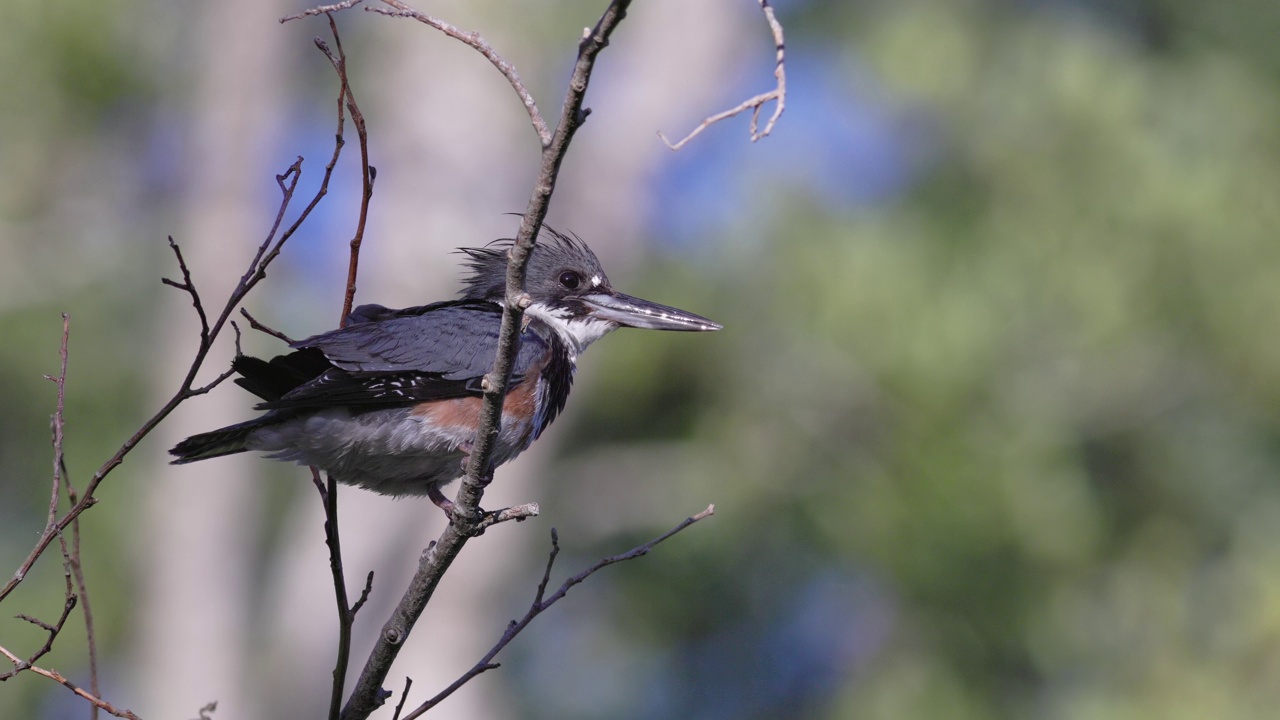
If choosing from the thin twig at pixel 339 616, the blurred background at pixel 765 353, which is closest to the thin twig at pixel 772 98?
the thin twig at pixel 339 616

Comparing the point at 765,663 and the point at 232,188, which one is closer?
the point at 232,188

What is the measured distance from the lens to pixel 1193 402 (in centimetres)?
845

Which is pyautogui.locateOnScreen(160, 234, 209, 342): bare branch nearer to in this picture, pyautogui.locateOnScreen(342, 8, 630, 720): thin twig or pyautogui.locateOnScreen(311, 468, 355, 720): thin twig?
pyautogui.locateOnScreen(311, 468, 355, 720): thin twig

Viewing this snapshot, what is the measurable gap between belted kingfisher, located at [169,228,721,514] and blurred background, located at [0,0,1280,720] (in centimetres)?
427

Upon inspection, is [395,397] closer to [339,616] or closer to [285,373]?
[285,373]

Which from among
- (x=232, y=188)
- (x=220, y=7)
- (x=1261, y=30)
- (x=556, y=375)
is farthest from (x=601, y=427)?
(x=1261, y=30)

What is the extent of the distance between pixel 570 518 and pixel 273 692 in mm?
2787

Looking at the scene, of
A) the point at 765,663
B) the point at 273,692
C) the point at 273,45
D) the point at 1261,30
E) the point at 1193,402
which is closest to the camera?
the point at 1193,402

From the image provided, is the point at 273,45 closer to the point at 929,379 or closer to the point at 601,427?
the point at 601,427

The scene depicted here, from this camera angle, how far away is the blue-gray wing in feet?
10.3

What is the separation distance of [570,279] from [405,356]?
0.96 metres

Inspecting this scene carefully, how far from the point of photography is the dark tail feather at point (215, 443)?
3.04 meters

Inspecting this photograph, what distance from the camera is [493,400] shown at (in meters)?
2.43

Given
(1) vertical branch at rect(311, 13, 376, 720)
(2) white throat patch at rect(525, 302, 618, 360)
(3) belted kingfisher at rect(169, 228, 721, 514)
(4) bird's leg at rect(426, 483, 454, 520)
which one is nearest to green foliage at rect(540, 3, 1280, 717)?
(2) white throat patch at rect(525, 302, 618, 360)
